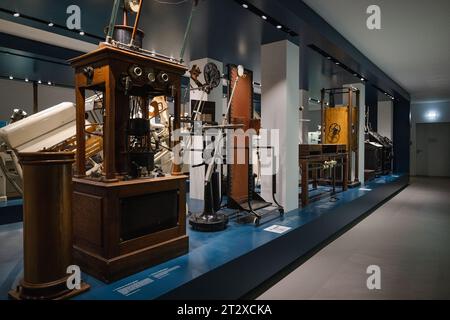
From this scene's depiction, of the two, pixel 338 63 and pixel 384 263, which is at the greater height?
pixel 338 63

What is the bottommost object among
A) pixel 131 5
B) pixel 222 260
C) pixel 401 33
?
pixel 222 260

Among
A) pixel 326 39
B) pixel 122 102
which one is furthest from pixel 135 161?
pixel 326 39

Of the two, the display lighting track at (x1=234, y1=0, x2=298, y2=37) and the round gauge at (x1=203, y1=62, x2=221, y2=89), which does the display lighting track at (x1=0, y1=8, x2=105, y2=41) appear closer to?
the round gauge at (x1=203, y1=62, x2=221, y2=89)

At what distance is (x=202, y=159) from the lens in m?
5.46

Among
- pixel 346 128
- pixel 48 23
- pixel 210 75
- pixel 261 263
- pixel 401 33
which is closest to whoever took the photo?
pixel 261 263

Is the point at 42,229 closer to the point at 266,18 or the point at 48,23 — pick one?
the point at 266,18

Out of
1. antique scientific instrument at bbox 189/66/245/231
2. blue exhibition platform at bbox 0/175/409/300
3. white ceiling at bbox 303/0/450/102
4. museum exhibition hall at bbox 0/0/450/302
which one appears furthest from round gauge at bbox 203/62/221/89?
blue exhibition platform at bbox 0/175/409/300

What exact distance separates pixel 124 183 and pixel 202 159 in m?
2.98

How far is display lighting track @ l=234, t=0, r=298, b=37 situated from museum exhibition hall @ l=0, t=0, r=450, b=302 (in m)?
0.03

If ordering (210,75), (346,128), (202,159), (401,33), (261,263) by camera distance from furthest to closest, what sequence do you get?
(346,128), (401,33), (202,159), (210,75), (261,263)

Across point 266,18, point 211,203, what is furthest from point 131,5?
point 211,203

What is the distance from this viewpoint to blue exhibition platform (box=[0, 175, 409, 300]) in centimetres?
235

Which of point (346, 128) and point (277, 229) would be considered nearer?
point (277, 229)

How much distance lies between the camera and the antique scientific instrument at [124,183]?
2.46 meters
